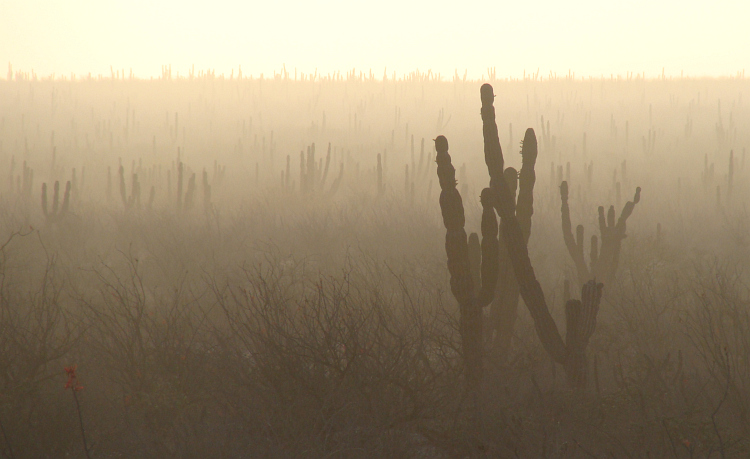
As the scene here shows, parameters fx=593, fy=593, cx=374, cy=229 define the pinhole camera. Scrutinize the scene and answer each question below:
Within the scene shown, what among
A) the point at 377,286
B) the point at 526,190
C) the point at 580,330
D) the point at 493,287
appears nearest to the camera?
the point at 580,330

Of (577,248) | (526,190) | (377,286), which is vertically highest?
(526,190)

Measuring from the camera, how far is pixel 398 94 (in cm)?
3972

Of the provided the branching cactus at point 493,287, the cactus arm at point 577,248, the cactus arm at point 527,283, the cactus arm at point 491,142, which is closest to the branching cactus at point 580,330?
the branching cactus at point 493,287

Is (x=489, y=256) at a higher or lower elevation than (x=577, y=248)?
higher

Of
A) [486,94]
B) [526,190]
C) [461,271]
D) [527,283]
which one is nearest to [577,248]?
[526,190]

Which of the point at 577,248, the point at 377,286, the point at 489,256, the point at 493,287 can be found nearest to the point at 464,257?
the point at 489,256

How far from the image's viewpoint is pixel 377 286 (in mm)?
7609

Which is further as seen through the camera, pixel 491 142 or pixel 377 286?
pixel 377 286

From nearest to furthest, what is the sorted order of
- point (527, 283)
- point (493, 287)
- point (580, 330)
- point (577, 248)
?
point (580, 330) → point (527, 283) → point (493, 287) → point (577, 248)

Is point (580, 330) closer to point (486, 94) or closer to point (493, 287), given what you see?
point (493, 287)

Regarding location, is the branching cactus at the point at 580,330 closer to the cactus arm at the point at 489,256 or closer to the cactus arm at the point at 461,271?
the cactus arm at the point at 489,256

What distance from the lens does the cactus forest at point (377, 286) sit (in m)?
5.61

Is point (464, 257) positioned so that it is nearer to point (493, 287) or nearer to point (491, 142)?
point (493, 287)

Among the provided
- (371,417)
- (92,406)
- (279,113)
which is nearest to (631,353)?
(371,417)
